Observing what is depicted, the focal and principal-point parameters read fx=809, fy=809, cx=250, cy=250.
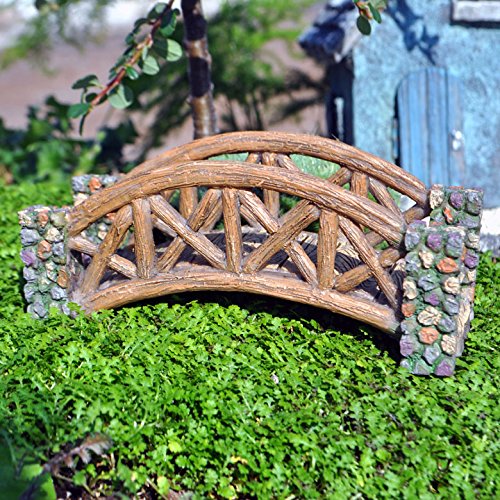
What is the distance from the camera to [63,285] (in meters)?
5.20

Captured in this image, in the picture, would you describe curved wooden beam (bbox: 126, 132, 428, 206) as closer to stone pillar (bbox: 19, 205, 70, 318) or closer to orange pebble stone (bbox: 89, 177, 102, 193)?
orange pebble stone (bbox: 89, 177, 102, 193)

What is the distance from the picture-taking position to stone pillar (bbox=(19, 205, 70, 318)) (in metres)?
5.12

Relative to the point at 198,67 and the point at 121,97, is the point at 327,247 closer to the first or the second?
the point at 121,97

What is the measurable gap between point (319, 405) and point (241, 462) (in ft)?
1.82

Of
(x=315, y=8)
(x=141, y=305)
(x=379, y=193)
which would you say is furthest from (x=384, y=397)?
(x=315, y=8)

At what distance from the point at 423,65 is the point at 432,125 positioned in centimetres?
Result: 62

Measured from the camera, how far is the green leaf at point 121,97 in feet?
20.3

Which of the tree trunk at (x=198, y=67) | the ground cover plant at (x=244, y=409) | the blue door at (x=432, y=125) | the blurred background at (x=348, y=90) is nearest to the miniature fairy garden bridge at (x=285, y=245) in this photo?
the ground cover plant at (x=244, y=409)

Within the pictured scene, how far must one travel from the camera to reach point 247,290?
4.88m

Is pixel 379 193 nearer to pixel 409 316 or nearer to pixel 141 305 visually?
pixel 409 316

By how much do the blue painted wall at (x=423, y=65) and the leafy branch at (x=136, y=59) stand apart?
253 centimetres

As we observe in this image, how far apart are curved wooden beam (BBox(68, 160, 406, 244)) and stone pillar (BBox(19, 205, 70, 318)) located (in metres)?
0.21

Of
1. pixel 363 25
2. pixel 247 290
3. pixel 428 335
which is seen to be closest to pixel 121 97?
pixel 363 25

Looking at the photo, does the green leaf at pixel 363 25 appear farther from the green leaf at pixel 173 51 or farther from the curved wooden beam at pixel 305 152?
the green leaf at pixel 173 51
